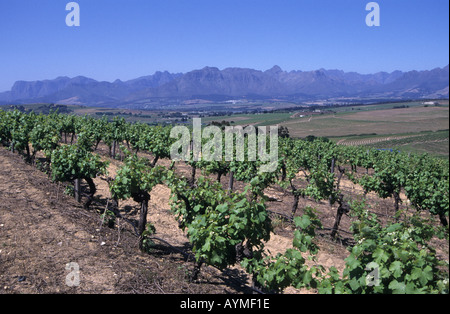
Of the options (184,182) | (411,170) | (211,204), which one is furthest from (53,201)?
(411,170)

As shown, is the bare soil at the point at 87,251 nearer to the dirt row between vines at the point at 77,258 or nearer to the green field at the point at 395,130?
the dirt row between vines at the point at 77,258

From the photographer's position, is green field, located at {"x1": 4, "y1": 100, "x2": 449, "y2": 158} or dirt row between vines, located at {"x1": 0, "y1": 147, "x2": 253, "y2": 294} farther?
green field, located at {"x1": 4, "y1": 100, "x2": 449, "y2": 158}

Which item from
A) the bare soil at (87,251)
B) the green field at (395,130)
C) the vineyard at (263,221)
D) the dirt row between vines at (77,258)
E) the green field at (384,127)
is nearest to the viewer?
the vineyard at (263,221)

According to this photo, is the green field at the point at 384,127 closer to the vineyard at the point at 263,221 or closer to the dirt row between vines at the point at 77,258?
the vineyard at the point at 263,221

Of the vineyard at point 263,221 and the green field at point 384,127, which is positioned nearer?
the vineyard at point 263,221

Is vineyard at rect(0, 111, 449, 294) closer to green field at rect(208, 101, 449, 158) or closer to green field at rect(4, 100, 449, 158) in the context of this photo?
green field at rect(4, 100, 449, 158)

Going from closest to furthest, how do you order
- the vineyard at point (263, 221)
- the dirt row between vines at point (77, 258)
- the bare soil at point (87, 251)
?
the vineyard at point (263, 221) → the dirt row between vines at point (77, 258) → the bare soil at point (87, 251)

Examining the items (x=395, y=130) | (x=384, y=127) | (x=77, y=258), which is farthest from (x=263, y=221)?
(x=384, y=127)

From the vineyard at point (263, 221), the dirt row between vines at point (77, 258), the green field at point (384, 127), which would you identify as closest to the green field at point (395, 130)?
the green field at point (384, 127)

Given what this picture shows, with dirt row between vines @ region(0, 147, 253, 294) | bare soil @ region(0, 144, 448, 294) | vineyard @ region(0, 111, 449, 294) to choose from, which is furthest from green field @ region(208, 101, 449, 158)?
dirt row between vines @ region(0, 147, 253, 294)
